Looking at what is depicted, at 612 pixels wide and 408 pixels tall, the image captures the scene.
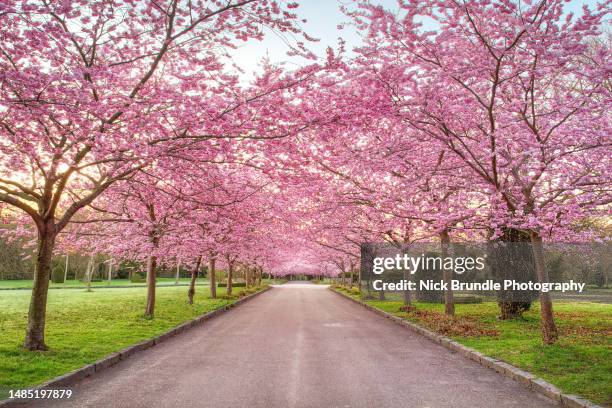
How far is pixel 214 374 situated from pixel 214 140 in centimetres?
497

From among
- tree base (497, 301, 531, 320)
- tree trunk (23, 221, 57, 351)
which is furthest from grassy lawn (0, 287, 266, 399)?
tree base (497, 301, 531, 320)

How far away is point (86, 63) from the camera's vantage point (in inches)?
359

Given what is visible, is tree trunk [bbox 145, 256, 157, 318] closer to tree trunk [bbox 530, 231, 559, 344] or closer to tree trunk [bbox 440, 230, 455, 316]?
tree trunk [bbox 440, 230, 455, 316]

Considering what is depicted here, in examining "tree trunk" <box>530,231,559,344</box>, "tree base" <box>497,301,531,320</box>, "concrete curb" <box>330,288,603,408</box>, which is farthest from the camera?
"tree base" <box>497,301,531,320</box>

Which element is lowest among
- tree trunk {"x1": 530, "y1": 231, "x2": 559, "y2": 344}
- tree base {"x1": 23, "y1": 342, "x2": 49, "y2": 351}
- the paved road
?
the paved road

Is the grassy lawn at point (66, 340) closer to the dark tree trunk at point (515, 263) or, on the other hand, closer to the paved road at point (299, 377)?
the paved road at point (299, 377)

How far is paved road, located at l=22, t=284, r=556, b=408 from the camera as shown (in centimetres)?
632

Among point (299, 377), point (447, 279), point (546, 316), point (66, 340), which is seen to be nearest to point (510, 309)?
point (447, 279)

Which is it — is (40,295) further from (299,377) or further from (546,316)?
(546,316)

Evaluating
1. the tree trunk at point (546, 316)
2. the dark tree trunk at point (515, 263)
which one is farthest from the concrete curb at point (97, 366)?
the dark tree trunk at point (515, 263)

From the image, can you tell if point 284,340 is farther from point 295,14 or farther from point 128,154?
point 295,14

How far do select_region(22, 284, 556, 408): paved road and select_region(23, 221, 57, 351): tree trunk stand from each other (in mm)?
2115

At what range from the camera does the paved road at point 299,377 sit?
632cm

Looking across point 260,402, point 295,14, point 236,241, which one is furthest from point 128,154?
point 236,241
